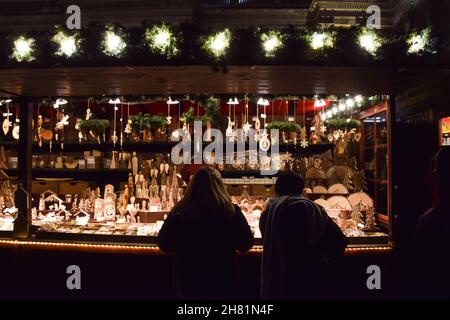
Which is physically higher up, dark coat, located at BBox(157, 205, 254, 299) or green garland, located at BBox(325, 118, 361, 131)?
green garland, located at BBox(325, 118, 361, 131)

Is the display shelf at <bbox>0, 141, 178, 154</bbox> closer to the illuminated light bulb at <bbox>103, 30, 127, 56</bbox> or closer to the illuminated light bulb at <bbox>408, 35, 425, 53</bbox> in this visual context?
the illuminated light bulb at <bbox>103, 30, 127, 56</bbox>

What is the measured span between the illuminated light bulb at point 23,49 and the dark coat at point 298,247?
2655 millimetres

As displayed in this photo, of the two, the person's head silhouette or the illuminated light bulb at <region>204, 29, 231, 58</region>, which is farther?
the illuminated light bulb at <region>204, 29, 231, 58</region>

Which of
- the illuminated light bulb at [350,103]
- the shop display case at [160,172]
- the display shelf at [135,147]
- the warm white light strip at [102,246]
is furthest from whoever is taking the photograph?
the display shelf at [135,147]

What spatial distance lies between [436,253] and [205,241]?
4.61ft

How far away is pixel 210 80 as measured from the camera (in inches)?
172

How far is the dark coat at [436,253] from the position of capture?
7.72 ft

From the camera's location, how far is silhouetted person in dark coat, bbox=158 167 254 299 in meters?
2.88

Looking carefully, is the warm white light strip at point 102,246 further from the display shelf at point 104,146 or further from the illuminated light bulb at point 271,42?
the display shelf at point 104,146

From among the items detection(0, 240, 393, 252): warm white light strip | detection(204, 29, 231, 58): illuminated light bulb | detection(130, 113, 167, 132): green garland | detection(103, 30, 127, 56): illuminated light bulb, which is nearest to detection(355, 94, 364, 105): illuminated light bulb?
detection(0, 240, 393, 252): warm white light strip

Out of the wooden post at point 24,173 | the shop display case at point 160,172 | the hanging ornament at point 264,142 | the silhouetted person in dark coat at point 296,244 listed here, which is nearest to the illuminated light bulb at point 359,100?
the shop display case at point 160,172

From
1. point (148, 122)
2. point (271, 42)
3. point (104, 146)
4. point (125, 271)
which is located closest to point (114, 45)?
point (271, 42)

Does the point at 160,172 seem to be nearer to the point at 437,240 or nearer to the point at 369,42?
the point at 369,42

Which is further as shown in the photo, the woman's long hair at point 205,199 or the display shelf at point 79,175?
the display shelf at point 79,175
